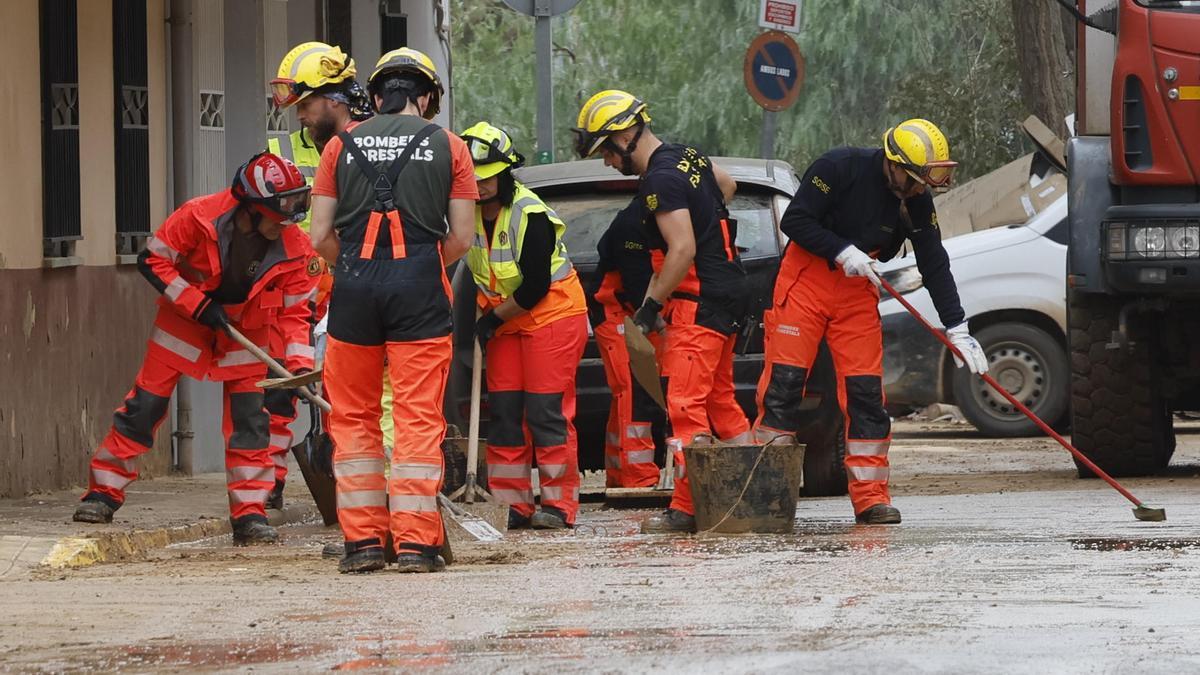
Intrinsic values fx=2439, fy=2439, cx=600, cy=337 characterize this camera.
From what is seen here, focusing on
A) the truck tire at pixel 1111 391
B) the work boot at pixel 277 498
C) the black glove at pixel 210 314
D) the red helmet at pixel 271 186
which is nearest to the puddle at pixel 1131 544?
the truck tire at pixel 1111 391

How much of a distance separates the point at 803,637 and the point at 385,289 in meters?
2.35

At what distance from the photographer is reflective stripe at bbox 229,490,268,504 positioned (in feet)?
30.9

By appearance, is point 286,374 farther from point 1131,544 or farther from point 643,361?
point 1131,544

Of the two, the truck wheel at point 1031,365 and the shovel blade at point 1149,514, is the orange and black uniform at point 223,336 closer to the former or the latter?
the shovel blade at point 1149,514

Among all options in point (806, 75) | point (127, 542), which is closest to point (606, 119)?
point (127, 542)

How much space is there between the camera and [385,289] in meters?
7.95

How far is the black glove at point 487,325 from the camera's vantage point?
9.73 m

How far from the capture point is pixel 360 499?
8008 mm

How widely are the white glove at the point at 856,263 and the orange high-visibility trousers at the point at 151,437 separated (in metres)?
2.34

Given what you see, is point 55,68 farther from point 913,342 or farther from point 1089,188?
point 913,342

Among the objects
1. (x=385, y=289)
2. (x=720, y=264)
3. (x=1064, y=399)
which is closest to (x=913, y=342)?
(x=1064, y=399)

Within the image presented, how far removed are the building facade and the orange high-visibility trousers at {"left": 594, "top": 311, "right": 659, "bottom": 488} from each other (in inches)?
100

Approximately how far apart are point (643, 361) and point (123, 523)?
2.19 m

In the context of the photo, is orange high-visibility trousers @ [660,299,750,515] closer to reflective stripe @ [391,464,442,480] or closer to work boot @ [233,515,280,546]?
work boot @ [233,515,280,546]
